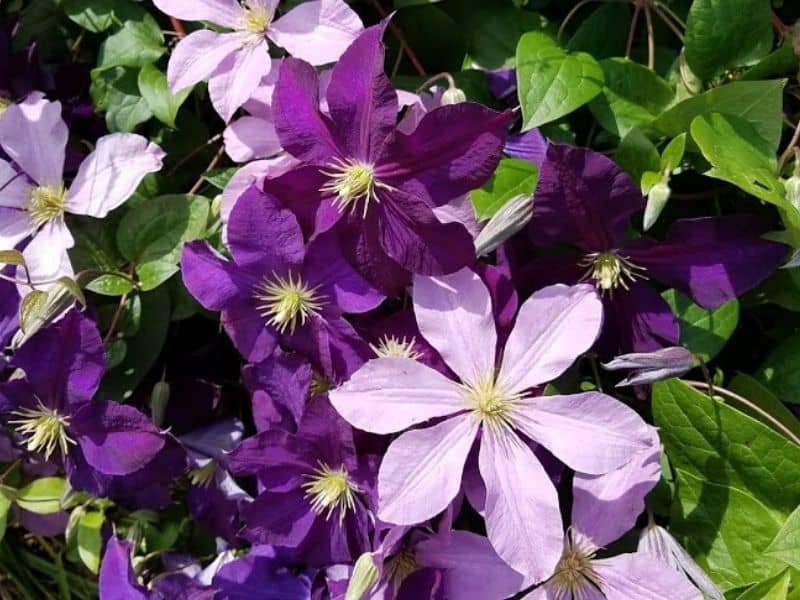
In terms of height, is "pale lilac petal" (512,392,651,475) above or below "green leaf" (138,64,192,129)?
below

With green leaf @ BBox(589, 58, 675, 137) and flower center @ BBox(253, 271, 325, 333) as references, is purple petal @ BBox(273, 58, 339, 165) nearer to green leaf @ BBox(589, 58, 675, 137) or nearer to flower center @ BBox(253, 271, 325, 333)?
flower center @ BBox(253, 271, 325, 333)

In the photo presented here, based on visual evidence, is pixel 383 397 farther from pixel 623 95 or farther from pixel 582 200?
pixel 623 95

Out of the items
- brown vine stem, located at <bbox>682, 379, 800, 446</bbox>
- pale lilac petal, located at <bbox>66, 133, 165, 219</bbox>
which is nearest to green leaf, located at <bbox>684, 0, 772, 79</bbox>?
brown vine stem, located at <bbox>682, 379, 800, 446</bbox>

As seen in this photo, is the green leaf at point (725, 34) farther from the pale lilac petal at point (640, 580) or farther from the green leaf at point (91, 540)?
the green leaf at point (91, 540)

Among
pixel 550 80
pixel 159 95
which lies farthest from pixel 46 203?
pixel 550 80

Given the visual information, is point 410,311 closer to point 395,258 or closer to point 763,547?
point 395,258

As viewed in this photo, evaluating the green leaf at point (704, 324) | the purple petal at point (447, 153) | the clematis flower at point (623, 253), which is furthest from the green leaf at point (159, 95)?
the green leaf at point (704, 324)

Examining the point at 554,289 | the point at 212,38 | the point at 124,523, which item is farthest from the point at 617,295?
the point at 124,523
